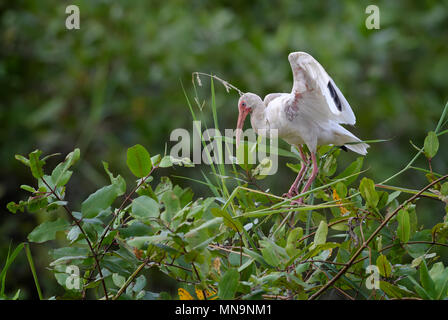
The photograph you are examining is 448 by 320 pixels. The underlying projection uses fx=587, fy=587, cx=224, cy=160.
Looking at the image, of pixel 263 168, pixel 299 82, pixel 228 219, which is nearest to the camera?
pixel 228 219

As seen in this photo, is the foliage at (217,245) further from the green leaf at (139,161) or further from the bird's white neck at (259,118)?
the bird's white neck at (259,118)

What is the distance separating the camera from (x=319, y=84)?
4.91 ft

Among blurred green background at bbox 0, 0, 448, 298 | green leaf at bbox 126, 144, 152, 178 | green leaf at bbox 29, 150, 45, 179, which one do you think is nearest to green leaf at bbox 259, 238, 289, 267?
green leaf at bbox 126, 144, 152, 178

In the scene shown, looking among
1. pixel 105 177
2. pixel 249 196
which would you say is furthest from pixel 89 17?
pixel 249 196

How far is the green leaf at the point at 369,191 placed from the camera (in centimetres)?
108

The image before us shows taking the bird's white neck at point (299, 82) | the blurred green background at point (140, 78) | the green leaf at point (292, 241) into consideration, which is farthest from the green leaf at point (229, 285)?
the blurred green background at point (140, 78)

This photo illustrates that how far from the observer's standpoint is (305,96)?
164 cm

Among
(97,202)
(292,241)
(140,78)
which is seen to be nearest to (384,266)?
(292,241)

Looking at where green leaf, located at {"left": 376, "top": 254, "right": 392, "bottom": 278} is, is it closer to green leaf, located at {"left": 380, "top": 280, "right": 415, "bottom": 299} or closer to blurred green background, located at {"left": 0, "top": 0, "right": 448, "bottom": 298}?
green leaf, located at {"left": 380, "top": 280, "right": 415, "bottom": 299}

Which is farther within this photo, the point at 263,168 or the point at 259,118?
the point at 259,118

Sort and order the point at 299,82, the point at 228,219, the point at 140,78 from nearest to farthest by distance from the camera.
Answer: the point at 228,219 → the point at 299,82 → the point at 140,78

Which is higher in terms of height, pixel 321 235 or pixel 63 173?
pixel 63 173

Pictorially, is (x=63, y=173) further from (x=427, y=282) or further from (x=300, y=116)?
(x=300, y=116)

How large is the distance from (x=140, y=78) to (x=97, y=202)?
9.53ft
